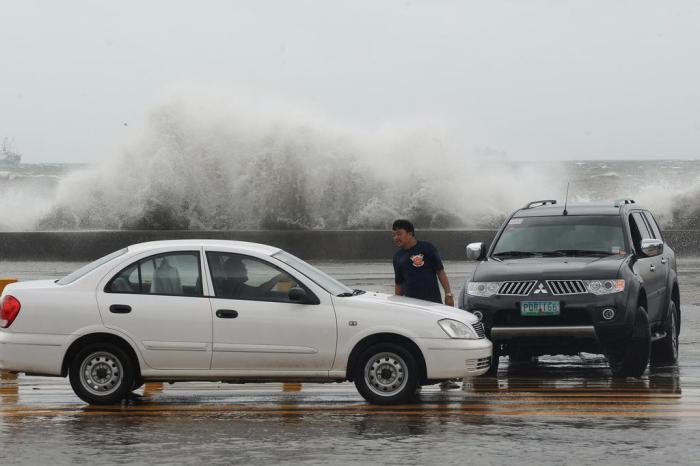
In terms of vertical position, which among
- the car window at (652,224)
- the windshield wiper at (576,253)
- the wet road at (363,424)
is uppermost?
the car window at (652,224)

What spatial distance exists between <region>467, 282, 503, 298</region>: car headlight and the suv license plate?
324 millimetres

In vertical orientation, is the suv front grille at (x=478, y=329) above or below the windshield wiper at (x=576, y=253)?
below

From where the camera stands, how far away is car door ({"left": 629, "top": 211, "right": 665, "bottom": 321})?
13039mm

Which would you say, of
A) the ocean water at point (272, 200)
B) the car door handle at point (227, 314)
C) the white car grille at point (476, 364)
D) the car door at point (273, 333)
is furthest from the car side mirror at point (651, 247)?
the ocean water at point (272, 200)

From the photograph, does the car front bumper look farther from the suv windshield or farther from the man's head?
the suv windshield

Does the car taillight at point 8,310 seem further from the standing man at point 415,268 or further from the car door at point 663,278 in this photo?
the car door at point 663,278

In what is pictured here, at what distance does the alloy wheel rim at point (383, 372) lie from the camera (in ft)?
34.2

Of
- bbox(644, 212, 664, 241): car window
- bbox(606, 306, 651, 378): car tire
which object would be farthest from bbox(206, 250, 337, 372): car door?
bbox(644, 212, 664, 241): car window

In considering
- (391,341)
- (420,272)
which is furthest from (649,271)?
(391,341)

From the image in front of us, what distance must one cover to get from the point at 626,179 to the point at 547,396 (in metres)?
87.4

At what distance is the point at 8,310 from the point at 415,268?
3979mm

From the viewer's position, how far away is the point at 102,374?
415 inches

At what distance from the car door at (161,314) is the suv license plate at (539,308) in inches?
127

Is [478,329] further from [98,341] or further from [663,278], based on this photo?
[663,278]
